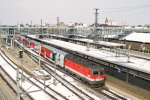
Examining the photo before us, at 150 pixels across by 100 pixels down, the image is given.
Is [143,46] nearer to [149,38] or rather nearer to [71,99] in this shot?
[149,38]

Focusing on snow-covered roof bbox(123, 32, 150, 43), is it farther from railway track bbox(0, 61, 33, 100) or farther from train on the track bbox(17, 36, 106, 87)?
railway track bbox(0, 61, 33, 100)

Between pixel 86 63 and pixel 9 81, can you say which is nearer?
pixel 86 63

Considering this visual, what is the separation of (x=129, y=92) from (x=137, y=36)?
4675 cm

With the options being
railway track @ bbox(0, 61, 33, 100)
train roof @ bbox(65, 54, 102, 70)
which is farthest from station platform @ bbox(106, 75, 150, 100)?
railway track @ bbox(0, 61, 33, 100)

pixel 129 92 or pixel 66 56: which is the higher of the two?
pixel 66 56

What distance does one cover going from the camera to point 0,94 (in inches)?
1043

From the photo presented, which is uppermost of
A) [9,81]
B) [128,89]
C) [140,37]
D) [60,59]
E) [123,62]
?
A: [140,37]

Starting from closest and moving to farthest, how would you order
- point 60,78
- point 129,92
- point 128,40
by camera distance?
point 129,92 → point 60,78 → point 128,40

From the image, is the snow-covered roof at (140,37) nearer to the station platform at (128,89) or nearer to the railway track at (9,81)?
the station platform at (128,89)

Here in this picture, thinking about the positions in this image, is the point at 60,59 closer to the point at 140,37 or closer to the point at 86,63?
the point at 86,63

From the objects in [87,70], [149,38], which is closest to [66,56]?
[87,70]

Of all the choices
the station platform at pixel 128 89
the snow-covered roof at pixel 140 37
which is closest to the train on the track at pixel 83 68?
the station platform at pixel 128 89

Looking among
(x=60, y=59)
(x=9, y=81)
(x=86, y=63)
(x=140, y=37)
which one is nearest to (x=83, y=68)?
(x=86, y=63)

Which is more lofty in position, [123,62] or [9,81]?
[123,62]
